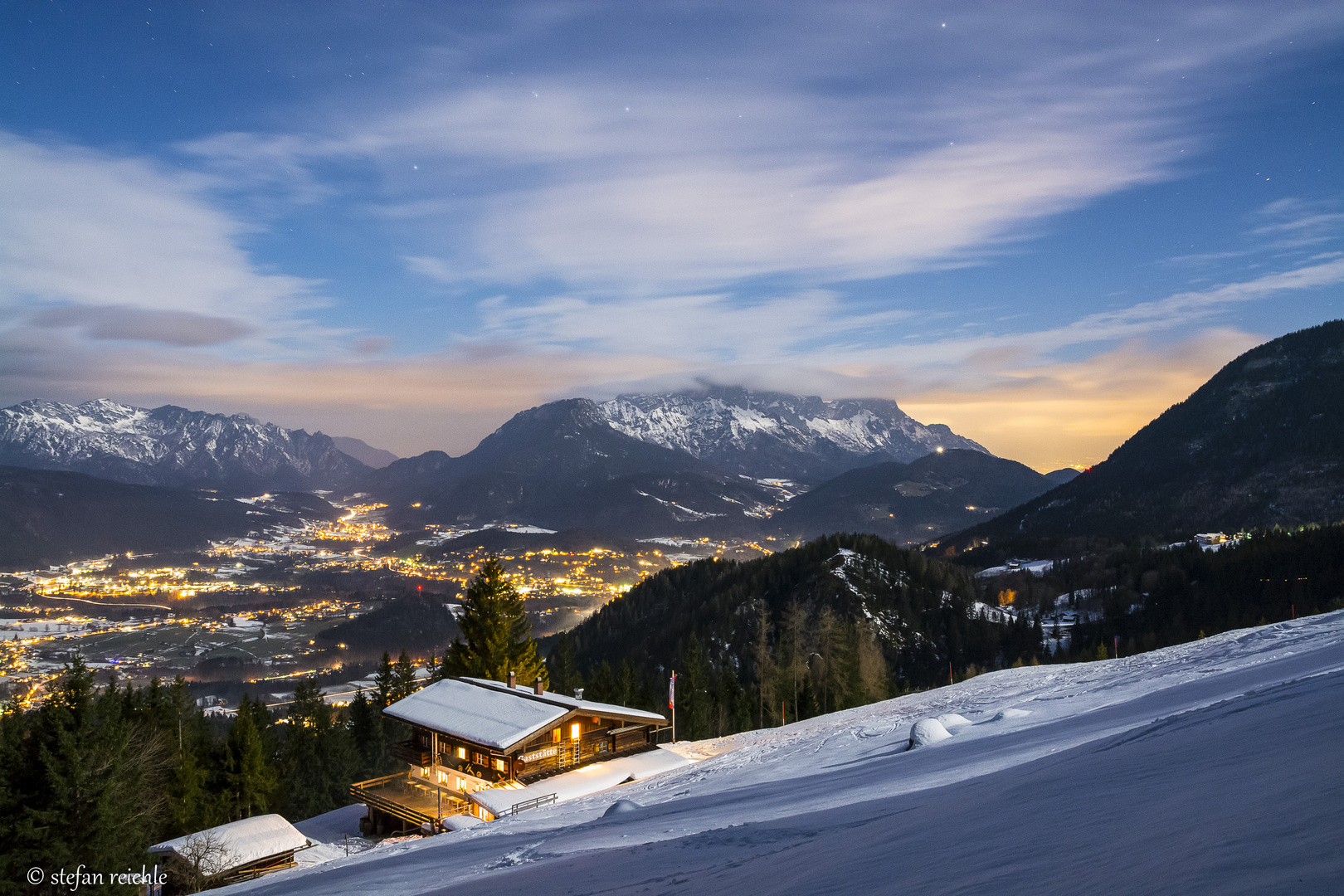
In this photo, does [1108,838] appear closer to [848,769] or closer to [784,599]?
[848,769]

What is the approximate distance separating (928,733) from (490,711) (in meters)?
26.8

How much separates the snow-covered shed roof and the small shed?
755 centimetres

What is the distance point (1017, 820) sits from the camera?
482 centimetres

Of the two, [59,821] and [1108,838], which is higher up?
[1108,838]

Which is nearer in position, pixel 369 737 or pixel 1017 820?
pixel 1017 820

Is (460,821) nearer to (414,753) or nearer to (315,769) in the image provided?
(414,753)

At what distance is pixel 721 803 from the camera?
1091 cm

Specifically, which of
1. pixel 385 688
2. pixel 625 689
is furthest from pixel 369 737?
pixel 625 689

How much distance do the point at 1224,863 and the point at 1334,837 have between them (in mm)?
390

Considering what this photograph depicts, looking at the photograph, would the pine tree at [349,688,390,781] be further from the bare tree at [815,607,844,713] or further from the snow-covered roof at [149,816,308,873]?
the bare tree at [815,607,844,713]

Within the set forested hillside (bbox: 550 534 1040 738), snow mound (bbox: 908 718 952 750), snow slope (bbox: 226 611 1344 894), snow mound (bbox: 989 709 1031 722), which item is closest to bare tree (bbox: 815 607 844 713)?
forested hillside (bbox: 550 534 1040 738)

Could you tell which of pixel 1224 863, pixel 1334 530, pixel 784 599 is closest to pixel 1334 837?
pixel 1224 863

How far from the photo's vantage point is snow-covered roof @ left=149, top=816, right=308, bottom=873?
28375mm

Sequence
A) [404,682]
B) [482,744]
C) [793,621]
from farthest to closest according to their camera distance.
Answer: [404,682] < [793,621] < [482,744]
